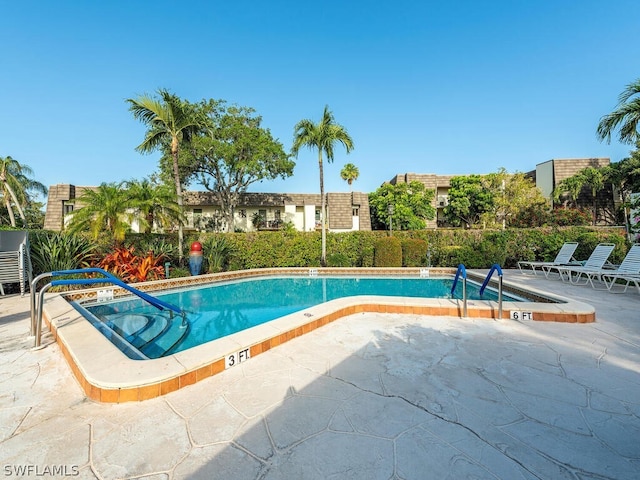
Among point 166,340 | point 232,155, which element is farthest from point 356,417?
point 232,155

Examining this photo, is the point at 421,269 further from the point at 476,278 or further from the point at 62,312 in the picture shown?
the point at 62,312

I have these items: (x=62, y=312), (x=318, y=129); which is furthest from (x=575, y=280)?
(x=62, y=312)

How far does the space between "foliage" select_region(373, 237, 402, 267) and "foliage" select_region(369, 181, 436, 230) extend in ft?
46.6

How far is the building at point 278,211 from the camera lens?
27.5m

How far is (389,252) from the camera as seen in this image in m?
13.0

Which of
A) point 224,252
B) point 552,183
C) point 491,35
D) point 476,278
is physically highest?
point 491,35

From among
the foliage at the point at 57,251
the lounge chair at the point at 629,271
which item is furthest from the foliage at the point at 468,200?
the foliage at the point at 57,251

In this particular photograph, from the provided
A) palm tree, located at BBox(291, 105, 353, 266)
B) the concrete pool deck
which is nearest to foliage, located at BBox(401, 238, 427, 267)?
palm tree, located at BBox(291, 105, 353, 266)

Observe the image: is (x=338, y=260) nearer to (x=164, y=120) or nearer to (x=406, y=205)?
(x=164, y=120)

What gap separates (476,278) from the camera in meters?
10.6

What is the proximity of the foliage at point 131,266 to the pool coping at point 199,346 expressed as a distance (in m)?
3.22

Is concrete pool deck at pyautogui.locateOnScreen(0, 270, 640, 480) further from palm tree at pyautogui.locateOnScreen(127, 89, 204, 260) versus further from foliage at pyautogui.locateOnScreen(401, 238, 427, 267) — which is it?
palm tree at pyautogui.locateOnScreen(127, 89, 204, 260)

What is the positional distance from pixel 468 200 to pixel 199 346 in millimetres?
29250

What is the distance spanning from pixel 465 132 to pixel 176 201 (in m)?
16.0
